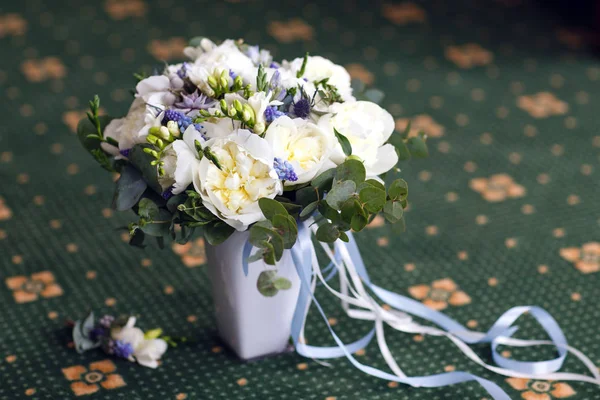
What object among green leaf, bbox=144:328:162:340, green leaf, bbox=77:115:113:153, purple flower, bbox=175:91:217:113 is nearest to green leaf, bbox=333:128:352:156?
purple flower, bbox=175:91:217:113

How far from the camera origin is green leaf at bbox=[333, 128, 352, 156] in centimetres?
132

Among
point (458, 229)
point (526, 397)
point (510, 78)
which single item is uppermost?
point (510, 78)

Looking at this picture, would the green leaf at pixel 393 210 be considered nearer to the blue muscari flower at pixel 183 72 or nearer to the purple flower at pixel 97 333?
the blue muscari flower at pixel 183 72

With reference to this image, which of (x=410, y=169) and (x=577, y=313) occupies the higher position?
(x=410, y=169)

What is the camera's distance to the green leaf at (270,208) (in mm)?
1259

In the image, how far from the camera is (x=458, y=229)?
2.09 m

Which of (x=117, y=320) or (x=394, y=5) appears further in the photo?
(x=394, y=5)

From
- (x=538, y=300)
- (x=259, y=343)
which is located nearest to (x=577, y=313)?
(x=538, y=300)

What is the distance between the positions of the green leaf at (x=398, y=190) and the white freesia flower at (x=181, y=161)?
32cm

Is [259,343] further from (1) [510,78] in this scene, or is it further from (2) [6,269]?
(1) [510,78]

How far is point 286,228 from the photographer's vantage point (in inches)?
50.3

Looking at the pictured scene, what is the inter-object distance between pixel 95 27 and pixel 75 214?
4.68 feet

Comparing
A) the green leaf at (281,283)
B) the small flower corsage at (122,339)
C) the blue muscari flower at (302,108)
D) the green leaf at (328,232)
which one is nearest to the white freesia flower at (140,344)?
the small flower corsage at (122,339)

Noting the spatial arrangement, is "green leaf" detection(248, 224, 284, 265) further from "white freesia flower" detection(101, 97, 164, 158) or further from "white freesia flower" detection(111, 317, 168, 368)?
"white freesia flower" detection(111, 317, 168, 368)
